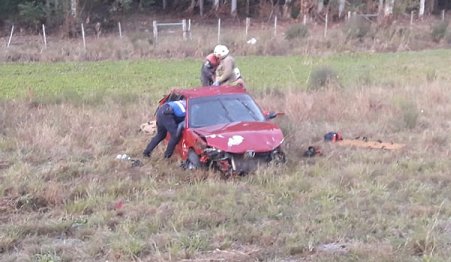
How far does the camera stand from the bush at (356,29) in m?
34.2

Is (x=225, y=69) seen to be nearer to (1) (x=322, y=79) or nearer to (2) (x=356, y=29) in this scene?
(1) (x=322, y=79)

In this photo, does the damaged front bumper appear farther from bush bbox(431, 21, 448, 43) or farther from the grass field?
bush bbox(431, 21, 448, 43)

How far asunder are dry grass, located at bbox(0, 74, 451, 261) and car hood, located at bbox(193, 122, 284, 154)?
0.44 m

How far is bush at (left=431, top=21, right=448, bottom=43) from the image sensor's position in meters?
37.0

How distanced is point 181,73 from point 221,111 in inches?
542

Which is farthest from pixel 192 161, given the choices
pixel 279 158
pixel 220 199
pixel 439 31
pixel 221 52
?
pixel 439 31

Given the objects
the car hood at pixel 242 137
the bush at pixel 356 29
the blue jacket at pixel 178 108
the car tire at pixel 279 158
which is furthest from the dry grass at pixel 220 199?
the bush at pixel 356 29

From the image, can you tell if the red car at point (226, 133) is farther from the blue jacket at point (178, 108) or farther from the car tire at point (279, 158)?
the blue jacket at point (178, 108)

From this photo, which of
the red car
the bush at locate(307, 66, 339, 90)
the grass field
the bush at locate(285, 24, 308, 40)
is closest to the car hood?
the red car

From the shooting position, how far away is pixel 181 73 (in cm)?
2483

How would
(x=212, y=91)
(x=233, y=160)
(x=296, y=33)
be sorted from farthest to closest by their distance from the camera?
(x=296, y=33), (x=212, y=91), (x=233, y=160)

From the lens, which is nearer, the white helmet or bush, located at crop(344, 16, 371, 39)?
the white helmet

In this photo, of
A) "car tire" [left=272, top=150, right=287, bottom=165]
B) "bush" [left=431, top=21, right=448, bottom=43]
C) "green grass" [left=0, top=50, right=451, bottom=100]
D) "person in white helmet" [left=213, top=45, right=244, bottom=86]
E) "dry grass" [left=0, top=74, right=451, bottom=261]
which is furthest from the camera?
"bush" [left=431, top=21, right=448, bottom=43]

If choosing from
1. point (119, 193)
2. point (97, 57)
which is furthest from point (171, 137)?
point (97, 57)
